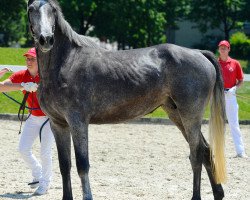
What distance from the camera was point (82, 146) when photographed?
19.2ft

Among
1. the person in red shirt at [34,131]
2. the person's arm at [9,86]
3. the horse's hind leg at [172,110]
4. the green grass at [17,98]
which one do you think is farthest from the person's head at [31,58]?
the green grass at [17,98]

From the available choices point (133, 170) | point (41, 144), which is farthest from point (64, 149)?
point (133, 170)

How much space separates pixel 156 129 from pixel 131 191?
643cm

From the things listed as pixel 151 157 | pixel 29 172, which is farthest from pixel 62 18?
pixel 151 157

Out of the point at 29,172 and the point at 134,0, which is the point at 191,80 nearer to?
the point at 29,172

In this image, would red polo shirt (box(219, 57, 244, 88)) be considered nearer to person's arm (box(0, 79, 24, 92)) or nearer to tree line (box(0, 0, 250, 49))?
person's arm (box(0, 79, 24, 92))

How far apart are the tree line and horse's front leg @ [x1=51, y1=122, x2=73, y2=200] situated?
31.2m

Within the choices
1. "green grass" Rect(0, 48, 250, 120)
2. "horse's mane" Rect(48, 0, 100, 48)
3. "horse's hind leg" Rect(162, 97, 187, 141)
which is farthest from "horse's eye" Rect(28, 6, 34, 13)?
"green grass" Rect(0, 48, 250, 120)

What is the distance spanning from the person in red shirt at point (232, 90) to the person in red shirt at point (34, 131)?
3775mm

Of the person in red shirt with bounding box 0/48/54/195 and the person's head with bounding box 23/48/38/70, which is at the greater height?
the person's head with bounding box 23/48/38/70

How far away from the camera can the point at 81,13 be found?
129ft

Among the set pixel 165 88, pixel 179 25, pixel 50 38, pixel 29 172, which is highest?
pixel 50 38

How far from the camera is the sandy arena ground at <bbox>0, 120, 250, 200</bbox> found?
728 centimetres

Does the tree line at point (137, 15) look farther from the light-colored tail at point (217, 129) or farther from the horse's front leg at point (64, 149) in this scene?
the horse's front leg at point (64, 149)
